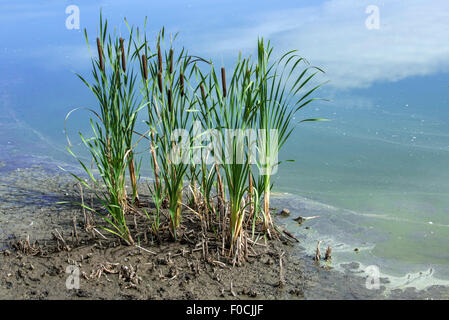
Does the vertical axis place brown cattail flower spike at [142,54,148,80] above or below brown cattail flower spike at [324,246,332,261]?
above

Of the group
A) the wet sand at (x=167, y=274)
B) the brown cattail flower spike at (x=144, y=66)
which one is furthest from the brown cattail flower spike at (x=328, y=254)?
the brown cattail flower spike at (x=144, y=66)

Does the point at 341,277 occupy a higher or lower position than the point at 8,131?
lower

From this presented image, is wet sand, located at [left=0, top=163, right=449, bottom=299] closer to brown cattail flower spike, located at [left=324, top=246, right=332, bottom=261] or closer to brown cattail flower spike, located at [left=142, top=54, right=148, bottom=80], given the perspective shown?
brown cattail flower spike, located at [left=324, top=246, right=332, bottom=261]

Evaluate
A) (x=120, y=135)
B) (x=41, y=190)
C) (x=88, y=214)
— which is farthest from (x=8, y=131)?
(x=120, y=135)

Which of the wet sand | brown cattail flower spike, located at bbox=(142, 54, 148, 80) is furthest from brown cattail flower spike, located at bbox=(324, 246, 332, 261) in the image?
brown cattail flower spike, located at bbox=(142, 54, 148, 80)

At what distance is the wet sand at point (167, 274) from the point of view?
109 inches

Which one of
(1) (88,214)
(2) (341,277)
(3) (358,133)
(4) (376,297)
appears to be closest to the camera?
(4) (376,297)

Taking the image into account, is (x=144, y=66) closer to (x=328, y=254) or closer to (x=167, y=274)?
(x=167, y=274)

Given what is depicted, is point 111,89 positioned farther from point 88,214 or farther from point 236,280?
point 236,280

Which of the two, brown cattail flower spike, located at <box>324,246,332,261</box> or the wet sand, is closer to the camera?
the wet sand

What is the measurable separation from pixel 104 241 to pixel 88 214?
1.41 feet

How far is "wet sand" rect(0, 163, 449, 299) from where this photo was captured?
277 centimetres

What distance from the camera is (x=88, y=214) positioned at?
3578 millimetres

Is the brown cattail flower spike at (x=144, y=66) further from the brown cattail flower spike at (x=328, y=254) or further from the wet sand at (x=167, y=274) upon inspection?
the brown cattail flower spike at (x=328, y=254)
